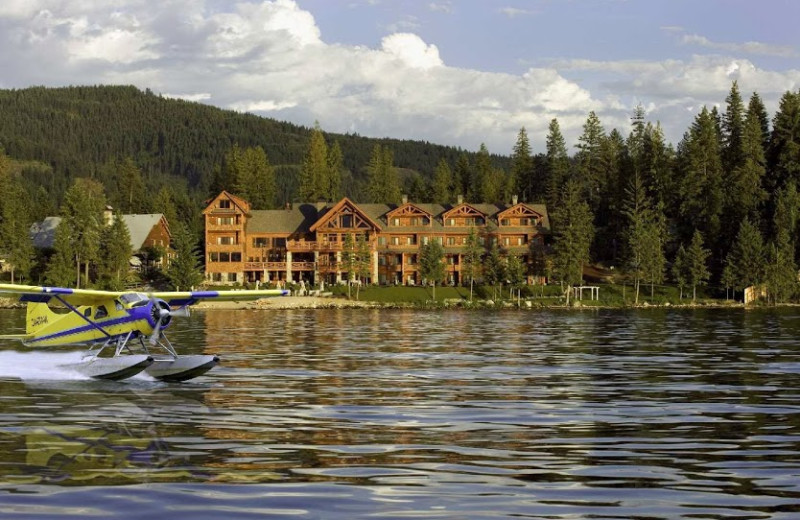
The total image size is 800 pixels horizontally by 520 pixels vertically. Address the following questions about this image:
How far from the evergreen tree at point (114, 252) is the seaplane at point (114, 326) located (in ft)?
207

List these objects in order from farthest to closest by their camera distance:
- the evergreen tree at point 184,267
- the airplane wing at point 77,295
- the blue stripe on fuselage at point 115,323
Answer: the evergreen tree at point 184,267
the airplane wing at point 77,295
the blue stripe on fuselage at point 115,323

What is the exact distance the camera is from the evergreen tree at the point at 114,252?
90.0 meters

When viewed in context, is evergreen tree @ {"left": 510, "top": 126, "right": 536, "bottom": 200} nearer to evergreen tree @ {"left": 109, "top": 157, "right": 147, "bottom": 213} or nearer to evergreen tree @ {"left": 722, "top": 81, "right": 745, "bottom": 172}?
evergreen tree @ {"left": 722, "top": 81, "right": 745, "bottom": 172}

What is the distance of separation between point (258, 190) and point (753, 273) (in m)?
63.1

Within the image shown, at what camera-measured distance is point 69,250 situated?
3440 inches

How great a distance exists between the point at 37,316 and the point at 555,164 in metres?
95.0

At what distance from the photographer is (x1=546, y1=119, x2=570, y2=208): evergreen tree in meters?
116

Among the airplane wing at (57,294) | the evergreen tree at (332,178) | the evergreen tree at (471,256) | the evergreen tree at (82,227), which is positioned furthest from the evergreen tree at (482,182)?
the airplane wing at (57,294)

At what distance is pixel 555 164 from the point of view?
117688 mm

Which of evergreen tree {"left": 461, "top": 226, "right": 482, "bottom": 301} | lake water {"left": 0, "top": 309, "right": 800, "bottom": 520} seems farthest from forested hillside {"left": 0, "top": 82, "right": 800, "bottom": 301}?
lake water {"left": 0, "top": 309, "right": 800, "bottom": 520}

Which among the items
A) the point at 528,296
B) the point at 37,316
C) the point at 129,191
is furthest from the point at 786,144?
the point at 129,191

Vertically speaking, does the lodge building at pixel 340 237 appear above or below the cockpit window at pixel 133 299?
above

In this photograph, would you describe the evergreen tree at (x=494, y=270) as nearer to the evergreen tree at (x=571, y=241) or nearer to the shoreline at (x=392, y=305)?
the shoreline at (x=392, y=305)

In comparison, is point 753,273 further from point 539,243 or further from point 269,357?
point 269,357
